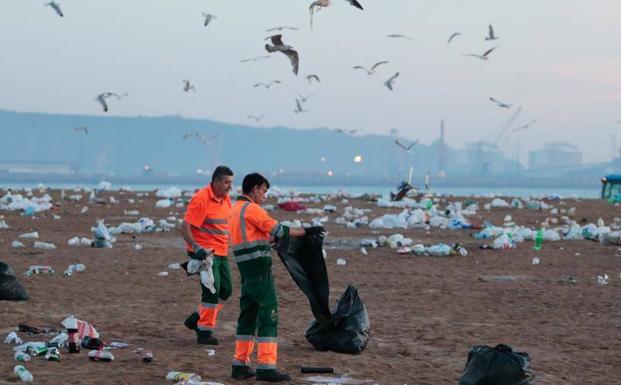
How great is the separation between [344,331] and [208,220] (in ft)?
4.44

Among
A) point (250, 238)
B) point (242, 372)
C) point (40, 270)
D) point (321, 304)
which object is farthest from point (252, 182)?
point (40, 270)

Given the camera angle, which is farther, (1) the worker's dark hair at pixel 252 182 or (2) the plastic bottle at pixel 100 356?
(2) the plastic bottle at pixel 100 356

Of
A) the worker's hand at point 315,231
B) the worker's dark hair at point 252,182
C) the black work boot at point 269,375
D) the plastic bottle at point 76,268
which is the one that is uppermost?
the worker's dark hair at point 252,182

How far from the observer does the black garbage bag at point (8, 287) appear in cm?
952

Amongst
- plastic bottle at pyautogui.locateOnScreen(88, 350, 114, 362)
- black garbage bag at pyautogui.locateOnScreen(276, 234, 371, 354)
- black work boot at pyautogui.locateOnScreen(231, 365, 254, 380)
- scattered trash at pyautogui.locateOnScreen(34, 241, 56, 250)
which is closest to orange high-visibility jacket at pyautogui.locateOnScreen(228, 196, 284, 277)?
black garbage bag at pyautogui.locateOnScreen(276, 234, 371, 354)

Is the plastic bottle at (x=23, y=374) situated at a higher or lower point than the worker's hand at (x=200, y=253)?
lower

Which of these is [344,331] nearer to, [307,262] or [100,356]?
[307,262]

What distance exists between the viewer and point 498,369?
5.98m

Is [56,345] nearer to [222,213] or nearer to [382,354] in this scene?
[222,213]

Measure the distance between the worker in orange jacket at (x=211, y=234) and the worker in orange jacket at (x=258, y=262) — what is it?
0.99 metres

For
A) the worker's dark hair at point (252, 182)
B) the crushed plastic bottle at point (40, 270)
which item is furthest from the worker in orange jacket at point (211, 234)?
the crushed plastic bottle at point (40, 270)

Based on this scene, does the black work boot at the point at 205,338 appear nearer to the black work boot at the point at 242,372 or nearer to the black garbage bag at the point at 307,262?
the black garbage bag at the point at 307,262

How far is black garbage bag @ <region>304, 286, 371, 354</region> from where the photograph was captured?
753 cm

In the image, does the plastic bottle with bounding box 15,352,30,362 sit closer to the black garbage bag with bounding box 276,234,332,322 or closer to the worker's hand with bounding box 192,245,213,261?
the worker's hand with bounding box 192,245,213,261
